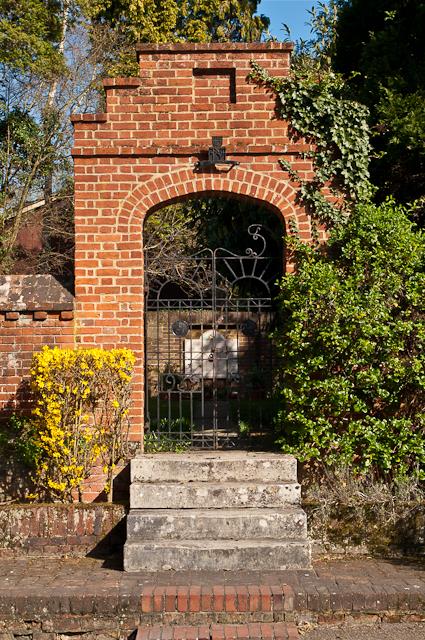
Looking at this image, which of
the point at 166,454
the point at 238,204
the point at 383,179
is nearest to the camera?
the point at 166,454

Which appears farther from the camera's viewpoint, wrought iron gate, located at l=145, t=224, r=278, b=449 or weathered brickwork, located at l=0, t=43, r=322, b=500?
wrought iron gate, located at l=145, t=224, r=278, b=449

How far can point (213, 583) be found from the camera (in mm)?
5324

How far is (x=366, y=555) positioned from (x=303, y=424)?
1293mm

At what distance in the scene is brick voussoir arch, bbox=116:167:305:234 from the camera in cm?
703

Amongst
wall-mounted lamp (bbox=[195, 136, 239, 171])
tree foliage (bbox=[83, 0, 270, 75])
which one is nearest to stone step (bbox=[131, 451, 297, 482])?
wall-mounted lamp (bbox=[195, 136, 239, 171])

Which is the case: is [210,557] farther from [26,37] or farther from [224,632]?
[26,37]

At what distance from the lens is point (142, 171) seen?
23.1 feet

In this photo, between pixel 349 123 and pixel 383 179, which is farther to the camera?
pixel 383 179

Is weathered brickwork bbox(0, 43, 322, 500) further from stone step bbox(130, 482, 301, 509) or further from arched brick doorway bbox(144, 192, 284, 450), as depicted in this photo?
stone step bbox(130, 482, 301, 509)

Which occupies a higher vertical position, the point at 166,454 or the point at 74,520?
the point at 166,454

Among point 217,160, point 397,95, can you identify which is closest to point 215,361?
point 217,160

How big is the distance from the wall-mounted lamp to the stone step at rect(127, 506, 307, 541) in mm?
3433

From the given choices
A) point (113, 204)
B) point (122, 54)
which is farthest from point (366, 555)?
point (122, 54)

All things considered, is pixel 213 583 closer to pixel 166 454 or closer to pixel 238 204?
pixel 166 454
